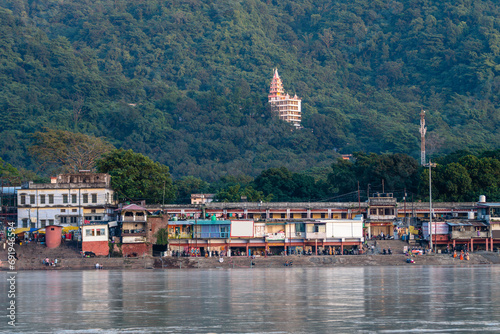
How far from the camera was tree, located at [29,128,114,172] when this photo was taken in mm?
122000

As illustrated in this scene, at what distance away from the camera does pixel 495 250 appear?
84125 millimetres

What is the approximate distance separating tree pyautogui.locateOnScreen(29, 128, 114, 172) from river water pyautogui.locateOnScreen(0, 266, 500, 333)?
62238 mm

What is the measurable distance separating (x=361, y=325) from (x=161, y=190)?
60015mm

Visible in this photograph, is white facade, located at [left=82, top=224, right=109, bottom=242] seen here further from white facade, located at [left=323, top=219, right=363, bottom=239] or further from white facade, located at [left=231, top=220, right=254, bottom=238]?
white facade, located at [left=323, top=219, right=363, bottom=239]

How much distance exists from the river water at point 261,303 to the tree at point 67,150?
62.2m

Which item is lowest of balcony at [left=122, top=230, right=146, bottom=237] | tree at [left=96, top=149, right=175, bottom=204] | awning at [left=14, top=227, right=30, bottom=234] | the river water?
the river water

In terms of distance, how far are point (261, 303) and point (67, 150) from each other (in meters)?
88.9

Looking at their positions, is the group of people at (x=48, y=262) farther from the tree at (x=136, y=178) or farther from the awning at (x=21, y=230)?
the tree at (x=136, y=178)

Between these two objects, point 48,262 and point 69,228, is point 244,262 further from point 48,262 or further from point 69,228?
point 69,228

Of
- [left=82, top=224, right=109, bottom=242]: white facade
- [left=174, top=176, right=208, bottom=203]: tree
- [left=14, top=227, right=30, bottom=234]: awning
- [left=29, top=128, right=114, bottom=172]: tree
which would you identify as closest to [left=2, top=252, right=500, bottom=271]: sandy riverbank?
[left=82, top=224, right=109, bottom=242]: white facade

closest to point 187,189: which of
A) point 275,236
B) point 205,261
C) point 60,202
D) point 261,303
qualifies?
point 60,202

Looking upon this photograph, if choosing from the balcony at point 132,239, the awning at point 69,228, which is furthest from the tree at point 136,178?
the balcony at point 132,239

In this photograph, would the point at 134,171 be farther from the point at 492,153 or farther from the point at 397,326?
the point at 397,326

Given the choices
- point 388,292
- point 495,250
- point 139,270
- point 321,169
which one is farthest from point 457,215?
point 321,169
